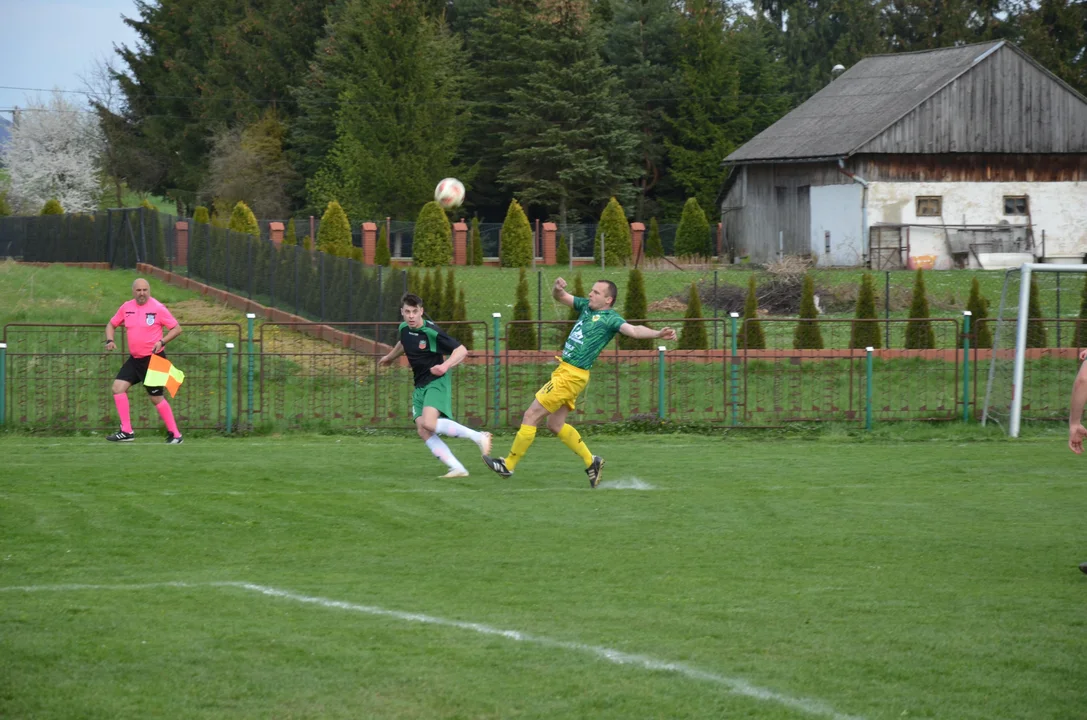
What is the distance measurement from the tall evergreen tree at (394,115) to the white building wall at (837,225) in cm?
1864

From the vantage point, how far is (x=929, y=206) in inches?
1622

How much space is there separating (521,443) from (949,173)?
1311 inches

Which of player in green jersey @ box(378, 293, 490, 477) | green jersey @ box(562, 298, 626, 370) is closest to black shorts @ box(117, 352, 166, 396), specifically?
player in green jersey @ box(378, 293, 490, 477)

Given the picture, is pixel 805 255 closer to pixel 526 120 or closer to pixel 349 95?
pixel 526 120

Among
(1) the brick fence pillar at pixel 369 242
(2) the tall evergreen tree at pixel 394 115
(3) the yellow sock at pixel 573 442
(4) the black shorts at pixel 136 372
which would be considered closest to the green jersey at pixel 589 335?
(3) the yellow sock at pixel 573 442

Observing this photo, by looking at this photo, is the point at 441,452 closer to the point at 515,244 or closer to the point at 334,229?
the point at 334,229

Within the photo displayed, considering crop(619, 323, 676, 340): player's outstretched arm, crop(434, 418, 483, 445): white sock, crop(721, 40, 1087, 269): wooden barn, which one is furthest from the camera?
crop(721, 40, 1087, 269): wooden barn

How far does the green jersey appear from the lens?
1142 cm

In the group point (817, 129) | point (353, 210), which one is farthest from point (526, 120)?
point (817, 129)

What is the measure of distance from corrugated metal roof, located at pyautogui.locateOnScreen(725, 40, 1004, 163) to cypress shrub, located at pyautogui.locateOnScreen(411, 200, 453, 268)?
1160cm

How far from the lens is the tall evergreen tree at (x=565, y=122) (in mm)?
57438

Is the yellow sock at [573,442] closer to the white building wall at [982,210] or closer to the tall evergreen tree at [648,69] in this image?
the white building wall at [982,210]

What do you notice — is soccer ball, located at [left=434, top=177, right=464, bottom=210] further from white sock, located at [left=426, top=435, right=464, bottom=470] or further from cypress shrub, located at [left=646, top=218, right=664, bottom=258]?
cypress shrub, located at [left=646, top=218, right=664, bottom=258]

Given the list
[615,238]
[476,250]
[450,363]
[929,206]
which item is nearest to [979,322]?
[450,363]
